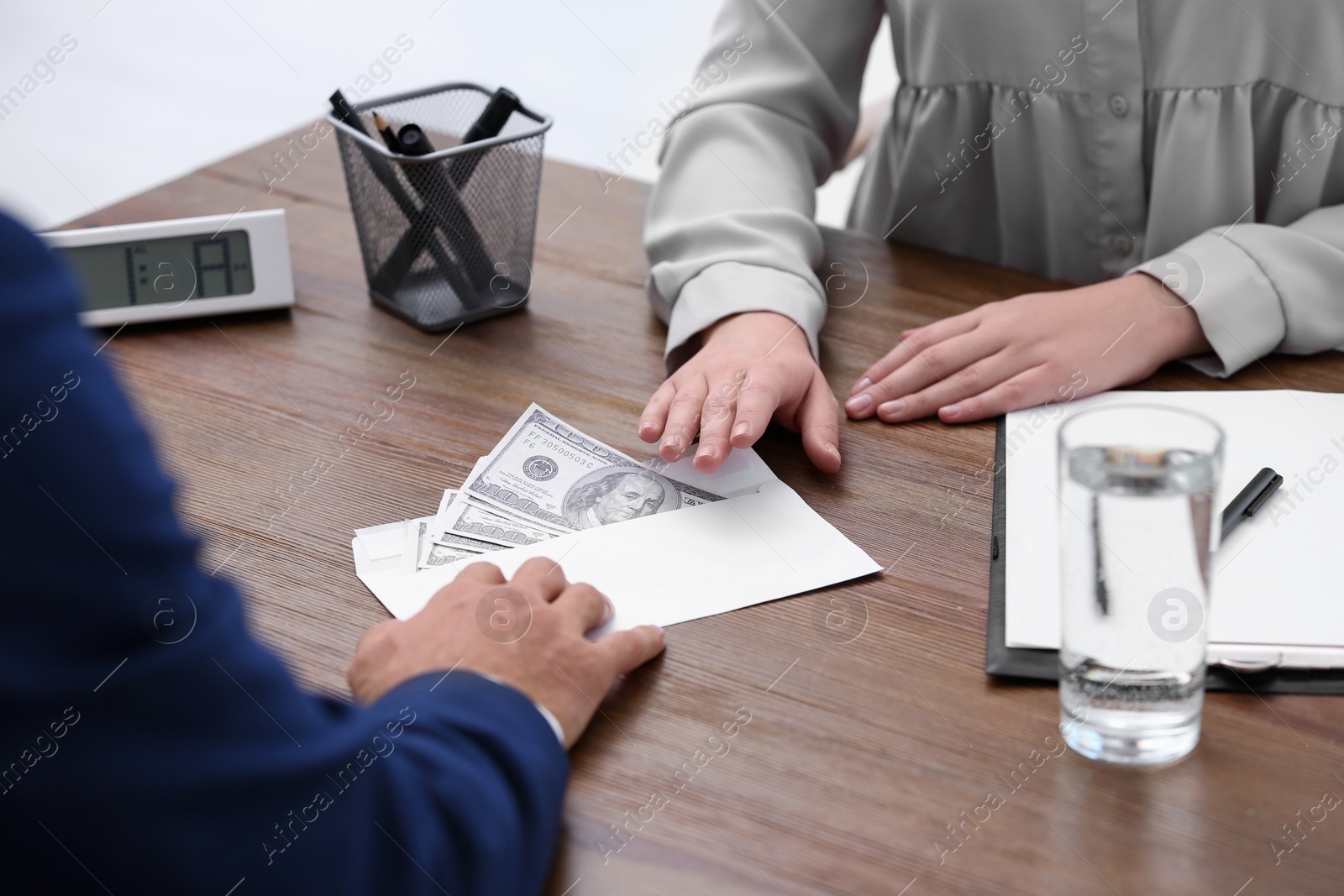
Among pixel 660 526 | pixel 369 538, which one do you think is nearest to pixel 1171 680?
pixel 660 526

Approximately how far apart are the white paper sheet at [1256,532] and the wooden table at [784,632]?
3 centimetres

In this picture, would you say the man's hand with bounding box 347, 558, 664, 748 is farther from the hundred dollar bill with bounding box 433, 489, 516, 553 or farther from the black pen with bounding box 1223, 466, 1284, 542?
the black pen with bounding box 1223, 466, 1284, 542

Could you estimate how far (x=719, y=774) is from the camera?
2.12 ft

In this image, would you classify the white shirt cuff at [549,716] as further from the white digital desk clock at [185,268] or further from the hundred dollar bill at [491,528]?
the white digital desk clock at [185,268]

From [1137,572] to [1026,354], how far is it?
1.45 ft

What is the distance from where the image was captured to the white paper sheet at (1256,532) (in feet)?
2.37

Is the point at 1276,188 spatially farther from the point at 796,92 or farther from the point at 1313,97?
the point at 796,92

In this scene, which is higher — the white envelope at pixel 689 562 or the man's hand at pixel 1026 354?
the white envelope at pixel 689 562

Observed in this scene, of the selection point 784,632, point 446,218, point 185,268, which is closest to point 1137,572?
point 784,632

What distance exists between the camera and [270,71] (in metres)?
4.44

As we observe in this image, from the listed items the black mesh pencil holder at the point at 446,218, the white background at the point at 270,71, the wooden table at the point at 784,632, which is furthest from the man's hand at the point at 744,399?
the white background at the point at 270,71

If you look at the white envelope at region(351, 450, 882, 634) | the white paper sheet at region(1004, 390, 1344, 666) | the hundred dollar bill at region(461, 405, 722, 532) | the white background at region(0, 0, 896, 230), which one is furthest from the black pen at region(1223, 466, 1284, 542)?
the white background at region(0, 0, 896, 230)

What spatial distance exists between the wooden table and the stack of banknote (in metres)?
0.03

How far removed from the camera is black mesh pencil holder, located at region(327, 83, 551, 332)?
3.59 feet
